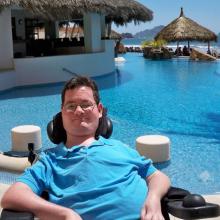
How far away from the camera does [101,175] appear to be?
2.02 metres

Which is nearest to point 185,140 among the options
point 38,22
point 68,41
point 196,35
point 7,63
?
point 7,63

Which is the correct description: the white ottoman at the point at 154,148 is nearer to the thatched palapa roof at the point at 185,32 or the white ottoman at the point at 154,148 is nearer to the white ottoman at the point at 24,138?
the white ottoman at the point at 24,138

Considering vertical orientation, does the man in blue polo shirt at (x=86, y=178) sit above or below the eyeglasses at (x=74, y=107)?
below

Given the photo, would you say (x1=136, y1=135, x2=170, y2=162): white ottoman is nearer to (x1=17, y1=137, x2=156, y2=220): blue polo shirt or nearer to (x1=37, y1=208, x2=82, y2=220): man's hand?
(x1=17, y1=137, x2=156, y2=220): blue polo shirt

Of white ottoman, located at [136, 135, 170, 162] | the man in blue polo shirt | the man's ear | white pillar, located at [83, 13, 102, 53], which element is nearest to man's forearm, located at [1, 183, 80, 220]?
the man in blue polo shirt

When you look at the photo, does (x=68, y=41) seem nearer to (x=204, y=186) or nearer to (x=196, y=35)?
(x=196, y=35)

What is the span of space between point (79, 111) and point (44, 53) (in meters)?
13.5

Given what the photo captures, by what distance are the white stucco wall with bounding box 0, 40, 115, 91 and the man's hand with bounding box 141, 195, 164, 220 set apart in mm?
9801

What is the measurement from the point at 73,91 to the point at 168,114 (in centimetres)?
634

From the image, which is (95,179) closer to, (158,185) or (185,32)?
(158,185)

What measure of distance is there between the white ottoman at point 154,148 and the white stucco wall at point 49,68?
719 cm

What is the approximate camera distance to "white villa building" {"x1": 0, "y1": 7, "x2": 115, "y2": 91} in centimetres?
1218

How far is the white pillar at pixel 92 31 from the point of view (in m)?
14.5

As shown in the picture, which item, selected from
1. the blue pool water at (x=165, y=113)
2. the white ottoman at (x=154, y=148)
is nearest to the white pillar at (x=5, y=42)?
the blue pool water at (x=165, y=113)
